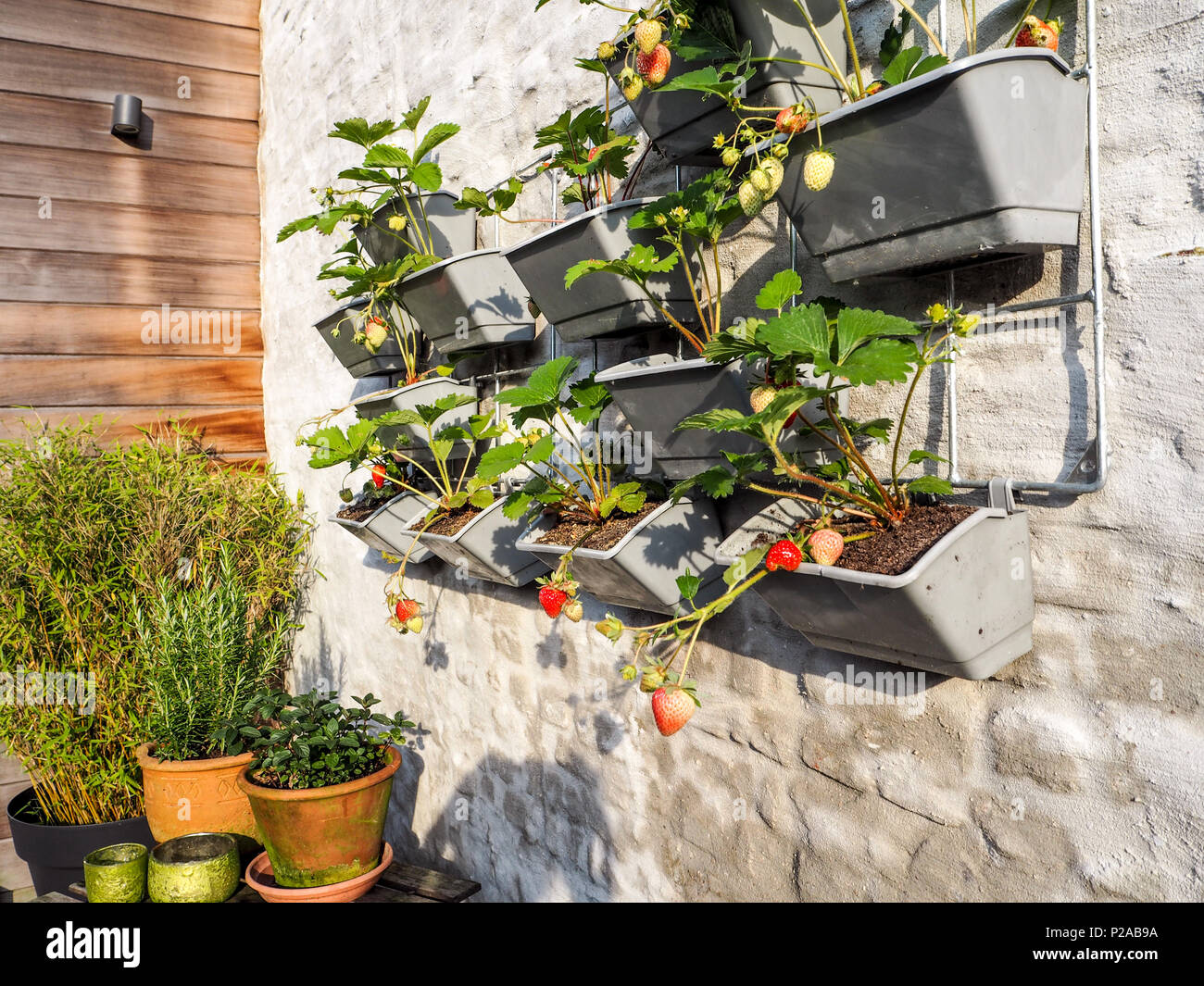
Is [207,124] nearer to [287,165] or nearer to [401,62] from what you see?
[287,165]

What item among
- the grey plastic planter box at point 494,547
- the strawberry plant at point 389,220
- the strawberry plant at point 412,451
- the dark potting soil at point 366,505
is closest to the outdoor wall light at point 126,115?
the strawberry plant at point 389,220

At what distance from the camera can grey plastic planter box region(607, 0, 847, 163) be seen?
96 cm

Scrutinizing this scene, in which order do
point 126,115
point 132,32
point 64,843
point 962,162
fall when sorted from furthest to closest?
point 132,32 < point 126,115 < point 64,843 < point 962,162

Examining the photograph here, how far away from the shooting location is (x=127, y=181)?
2.90 m

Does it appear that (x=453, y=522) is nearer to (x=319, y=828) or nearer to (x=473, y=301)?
(x=473, y=301)

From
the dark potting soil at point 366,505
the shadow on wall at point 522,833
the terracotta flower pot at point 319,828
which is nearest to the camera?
the shadow on wall at point 522,833

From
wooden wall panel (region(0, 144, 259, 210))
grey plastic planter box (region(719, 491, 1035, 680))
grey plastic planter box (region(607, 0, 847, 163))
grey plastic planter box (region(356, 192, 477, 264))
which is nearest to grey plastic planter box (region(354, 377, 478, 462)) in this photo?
grey plastic planter box (region(356, 192, 477, 264))

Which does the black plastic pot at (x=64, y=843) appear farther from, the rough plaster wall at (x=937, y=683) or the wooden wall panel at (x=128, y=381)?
the wooden wall panel at (x=128, y=381)

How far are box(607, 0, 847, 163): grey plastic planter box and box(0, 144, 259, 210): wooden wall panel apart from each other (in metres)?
2.42

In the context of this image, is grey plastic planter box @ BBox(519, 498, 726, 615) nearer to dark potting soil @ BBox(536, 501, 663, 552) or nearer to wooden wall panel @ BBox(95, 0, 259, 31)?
dark potting soil @ BBox(536, 501, 663, 552)

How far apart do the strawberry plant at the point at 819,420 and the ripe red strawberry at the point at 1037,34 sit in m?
0.27

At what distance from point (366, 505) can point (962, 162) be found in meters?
1.66

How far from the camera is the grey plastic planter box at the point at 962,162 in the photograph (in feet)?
2.50

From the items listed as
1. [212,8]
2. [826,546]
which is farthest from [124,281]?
[826,546]
